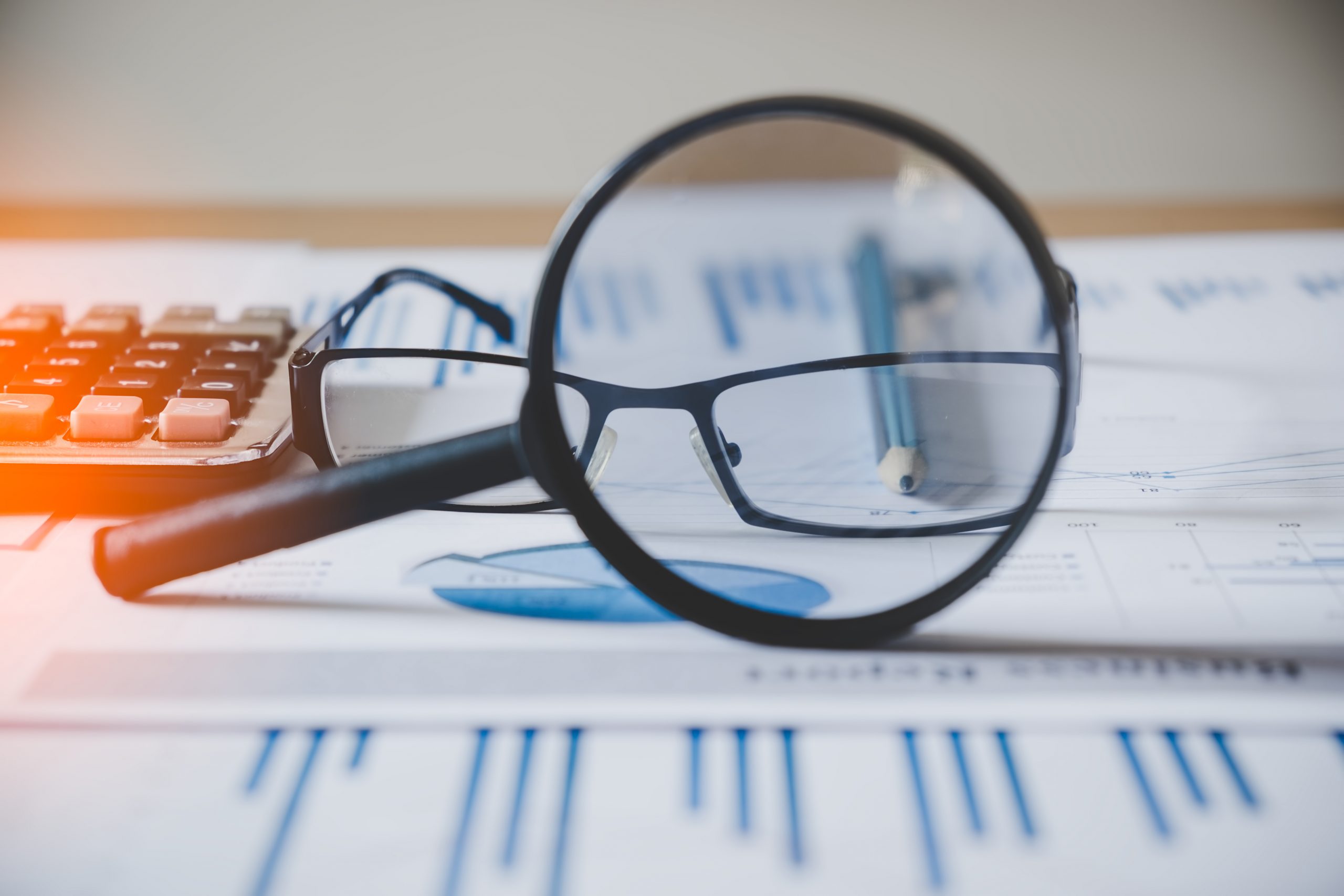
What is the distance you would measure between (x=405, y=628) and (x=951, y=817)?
175 millimetres

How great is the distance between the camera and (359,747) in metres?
0.26

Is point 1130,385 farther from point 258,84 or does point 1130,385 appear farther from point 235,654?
point 258,84

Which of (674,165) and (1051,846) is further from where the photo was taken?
(674,165)

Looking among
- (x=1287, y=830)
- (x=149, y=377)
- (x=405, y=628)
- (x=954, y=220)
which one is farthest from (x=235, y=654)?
(x=954, y=220)

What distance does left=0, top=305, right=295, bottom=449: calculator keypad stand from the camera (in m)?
0.36

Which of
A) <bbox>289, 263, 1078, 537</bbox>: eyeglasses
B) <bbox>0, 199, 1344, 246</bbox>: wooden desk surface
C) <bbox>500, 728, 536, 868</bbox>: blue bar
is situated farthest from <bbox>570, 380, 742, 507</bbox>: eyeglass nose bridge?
<bbox>0, 199, 1344, 246</bbox>: wooden desk surface

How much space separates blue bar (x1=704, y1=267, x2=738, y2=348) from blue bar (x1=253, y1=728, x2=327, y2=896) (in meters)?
0.30

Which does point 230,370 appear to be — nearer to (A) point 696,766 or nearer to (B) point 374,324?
(B) point 374,324

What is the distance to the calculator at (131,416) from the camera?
0.35 metres

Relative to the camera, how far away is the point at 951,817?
240mm

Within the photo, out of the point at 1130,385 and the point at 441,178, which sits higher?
the point at 441,178

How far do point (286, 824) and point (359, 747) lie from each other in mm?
27

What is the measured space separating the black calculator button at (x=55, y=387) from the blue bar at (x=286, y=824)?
0.67ft

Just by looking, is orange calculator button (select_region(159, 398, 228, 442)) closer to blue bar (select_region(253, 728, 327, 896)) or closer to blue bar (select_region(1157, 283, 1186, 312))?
blue bar (select_region(253, 728, 327, 896))
